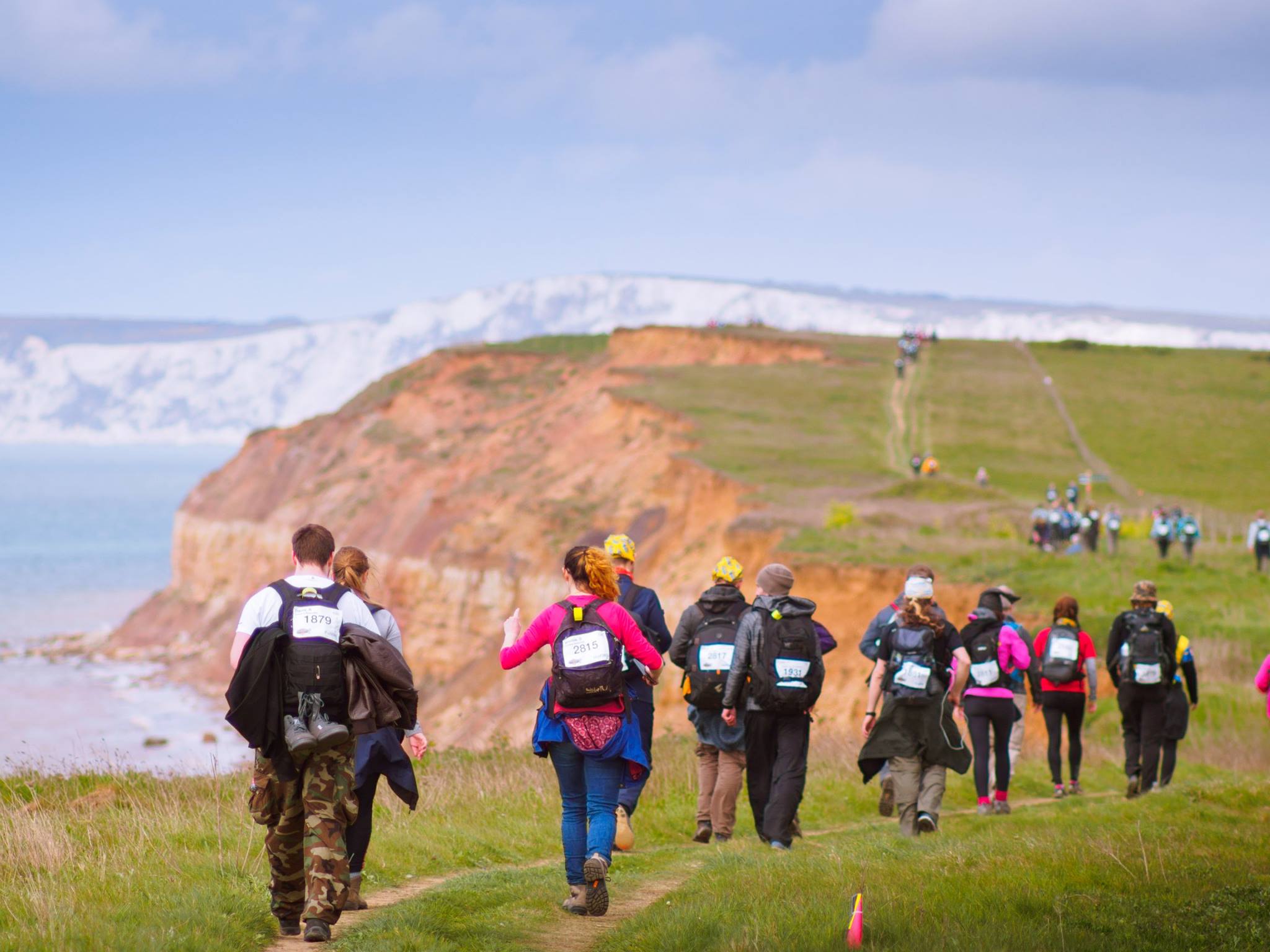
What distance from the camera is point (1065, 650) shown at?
13.7 metres

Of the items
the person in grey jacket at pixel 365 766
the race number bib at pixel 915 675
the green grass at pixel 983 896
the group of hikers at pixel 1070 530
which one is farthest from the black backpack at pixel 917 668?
the group of hikers at pixel 1070 530

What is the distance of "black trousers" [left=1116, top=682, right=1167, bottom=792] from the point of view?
13523mm

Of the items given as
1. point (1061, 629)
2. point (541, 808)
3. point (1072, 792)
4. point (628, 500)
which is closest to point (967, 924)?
point (541, 808)

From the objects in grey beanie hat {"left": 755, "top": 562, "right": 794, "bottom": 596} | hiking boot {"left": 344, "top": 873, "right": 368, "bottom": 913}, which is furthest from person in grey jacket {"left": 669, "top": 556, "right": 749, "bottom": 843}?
hiking boot {"left": 344, "top": 873, "right": 368, "bottom": 913}

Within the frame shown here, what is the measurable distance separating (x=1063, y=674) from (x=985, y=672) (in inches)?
55.9

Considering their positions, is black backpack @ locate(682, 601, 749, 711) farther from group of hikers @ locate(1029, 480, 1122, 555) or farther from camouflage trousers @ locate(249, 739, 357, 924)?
group of hikers @ locate(1029, 480, 1122, 555)

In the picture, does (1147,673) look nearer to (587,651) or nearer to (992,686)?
(992,686)

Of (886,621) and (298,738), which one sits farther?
(886,621)

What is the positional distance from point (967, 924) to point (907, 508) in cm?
3316

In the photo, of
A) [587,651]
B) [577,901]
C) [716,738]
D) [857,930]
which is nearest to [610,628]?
[587,651]

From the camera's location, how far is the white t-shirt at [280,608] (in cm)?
671

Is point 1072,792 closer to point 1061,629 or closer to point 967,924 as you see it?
point 1061,629

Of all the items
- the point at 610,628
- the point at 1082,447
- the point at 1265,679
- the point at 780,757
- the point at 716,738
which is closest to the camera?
the point at 610,628

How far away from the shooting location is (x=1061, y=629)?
1366 cm
